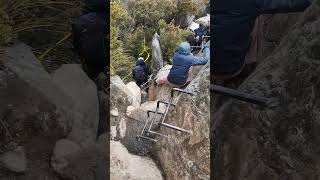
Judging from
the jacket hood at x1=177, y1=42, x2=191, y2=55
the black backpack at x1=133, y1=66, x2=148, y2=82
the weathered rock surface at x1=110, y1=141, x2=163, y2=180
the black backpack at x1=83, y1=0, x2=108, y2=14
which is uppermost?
the black backpack at x1=83, y1=0, x2=108, y2=14

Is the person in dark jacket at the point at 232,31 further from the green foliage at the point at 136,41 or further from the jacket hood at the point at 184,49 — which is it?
the green foliage at the point at 136,41

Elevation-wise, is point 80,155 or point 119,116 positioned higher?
point 119,116

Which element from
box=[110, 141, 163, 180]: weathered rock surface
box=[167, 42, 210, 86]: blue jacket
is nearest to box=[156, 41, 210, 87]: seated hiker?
box=[167, 42, 210, 86]: blue jacket

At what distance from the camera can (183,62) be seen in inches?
131

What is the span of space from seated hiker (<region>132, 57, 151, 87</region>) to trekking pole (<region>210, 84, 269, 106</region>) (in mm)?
459

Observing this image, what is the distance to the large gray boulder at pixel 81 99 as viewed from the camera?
3.24m

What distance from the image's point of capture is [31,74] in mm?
3172

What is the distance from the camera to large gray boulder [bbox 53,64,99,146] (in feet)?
10.6

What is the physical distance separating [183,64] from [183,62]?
1 centimetres

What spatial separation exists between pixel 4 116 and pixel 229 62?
1.56m

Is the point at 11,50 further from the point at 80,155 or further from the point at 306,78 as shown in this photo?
the point at 306,78

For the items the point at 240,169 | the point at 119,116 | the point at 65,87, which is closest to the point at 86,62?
the point at 65,87

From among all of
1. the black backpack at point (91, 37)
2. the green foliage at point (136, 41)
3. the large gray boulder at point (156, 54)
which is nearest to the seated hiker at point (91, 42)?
the black backpack at point (91, 37)

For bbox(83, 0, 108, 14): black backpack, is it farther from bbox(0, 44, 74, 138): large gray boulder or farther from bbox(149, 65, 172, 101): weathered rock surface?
bbox(149, 65, 172, 101): weathered rock surface
